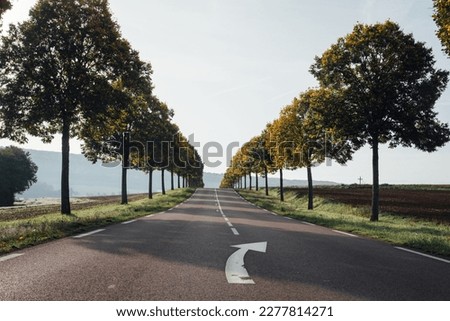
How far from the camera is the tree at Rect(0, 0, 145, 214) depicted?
Answer: 721 inches

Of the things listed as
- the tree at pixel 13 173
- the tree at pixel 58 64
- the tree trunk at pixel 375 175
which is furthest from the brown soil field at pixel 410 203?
the tree at pixel 13 173

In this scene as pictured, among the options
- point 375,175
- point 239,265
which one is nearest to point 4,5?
point 239,265

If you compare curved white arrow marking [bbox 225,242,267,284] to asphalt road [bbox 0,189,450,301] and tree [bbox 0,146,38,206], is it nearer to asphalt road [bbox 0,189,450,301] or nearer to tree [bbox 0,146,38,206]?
asphalt road [bbox 0,189,450,301]

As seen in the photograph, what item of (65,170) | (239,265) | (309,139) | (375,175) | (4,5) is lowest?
(239,265)

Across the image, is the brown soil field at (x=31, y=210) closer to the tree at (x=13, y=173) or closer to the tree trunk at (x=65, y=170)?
the tree trunk at (x=65, y=170)

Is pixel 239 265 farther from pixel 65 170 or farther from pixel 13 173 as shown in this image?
pixel 13 173

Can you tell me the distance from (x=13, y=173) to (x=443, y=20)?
72444 millimetres

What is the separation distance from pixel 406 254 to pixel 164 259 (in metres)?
5.36

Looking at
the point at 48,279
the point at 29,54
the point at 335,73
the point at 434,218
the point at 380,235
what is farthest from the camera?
the point at 434,218

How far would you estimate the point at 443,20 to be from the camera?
36.5ft

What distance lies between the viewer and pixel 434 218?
21.9 metres

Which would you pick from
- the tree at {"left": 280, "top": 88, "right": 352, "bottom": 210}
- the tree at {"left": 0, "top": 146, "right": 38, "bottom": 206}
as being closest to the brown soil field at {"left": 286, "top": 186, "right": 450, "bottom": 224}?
the tree at {"left": 280, "top": 88, "right": 352, "bottom": 210}
